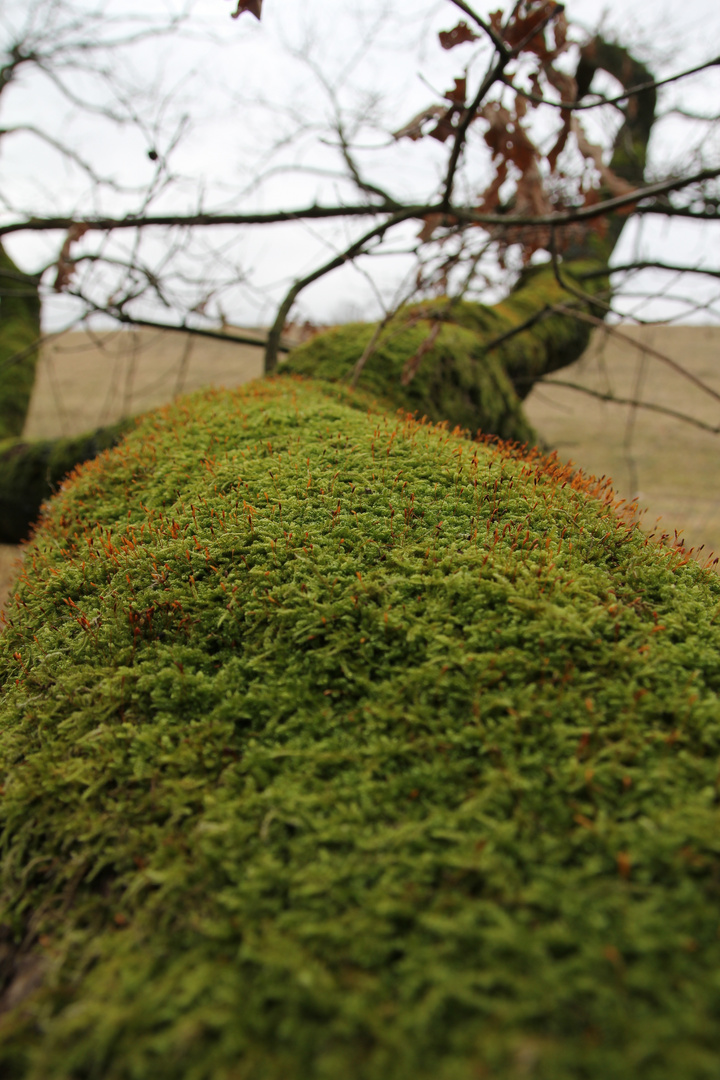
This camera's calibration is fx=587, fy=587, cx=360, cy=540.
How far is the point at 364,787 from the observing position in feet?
4.48

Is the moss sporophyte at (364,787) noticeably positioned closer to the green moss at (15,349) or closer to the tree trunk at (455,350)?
the tree trunk at (455,350)

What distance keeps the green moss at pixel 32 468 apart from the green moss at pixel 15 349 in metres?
1.41

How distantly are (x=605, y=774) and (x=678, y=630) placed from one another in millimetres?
587

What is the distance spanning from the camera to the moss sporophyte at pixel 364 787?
3.28 ft

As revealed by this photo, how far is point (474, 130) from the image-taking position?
4961 mm

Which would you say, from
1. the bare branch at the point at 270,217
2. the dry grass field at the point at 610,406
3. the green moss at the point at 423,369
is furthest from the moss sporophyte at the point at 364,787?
the dry grass field at the point at 610,406

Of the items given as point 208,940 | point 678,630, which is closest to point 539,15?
point 678,630

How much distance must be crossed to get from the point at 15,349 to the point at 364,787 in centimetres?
703

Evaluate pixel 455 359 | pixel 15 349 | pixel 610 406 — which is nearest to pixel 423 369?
pixel 455 359

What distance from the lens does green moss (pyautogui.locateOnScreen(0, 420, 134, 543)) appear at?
4922 millimetres

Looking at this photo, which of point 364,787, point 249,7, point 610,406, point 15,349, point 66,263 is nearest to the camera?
point 364,787

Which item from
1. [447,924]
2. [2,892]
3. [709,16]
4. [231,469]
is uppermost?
[709,16]

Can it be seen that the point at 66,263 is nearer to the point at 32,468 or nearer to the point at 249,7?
the point at 32,468

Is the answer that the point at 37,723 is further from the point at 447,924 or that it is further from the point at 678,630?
the point at 678,630
